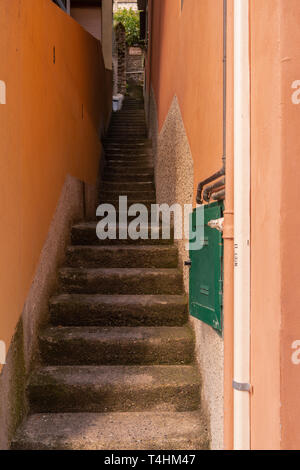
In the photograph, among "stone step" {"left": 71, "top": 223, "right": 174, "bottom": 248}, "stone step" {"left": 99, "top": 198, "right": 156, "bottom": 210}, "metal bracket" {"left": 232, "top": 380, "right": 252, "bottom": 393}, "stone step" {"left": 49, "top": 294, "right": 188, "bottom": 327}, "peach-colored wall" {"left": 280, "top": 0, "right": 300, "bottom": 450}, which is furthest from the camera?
"stone step" {"left": 99, "top": 198, "right": 156, "bottom": 210}

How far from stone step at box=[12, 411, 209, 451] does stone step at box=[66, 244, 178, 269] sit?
1.21 meters

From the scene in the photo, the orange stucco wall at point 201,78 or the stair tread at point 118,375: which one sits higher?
the orange stucco wall at point 201,78

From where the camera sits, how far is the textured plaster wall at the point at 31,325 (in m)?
1.84

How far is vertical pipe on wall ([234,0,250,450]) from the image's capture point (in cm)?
129

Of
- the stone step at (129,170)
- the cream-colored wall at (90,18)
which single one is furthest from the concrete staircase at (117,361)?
the cream-colored wall at (90,18)

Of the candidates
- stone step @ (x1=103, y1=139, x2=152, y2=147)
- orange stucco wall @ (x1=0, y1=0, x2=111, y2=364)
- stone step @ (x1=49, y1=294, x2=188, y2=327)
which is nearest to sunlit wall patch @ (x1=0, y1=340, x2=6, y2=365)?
orange stucco wall @ (x1=0, y1=0, x2=111, y2=364)

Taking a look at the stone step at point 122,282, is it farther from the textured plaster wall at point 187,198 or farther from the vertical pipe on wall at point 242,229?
the vertical pipe on wall at point 242,229

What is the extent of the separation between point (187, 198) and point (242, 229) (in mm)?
1281

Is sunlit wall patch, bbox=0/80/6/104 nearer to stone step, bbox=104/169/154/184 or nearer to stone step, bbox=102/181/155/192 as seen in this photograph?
stone step, bbox=102/181/155/192

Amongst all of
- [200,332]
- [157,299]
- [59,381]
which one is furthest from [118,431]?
[157,299]

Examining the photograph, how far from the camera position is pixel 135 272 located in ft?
9.38

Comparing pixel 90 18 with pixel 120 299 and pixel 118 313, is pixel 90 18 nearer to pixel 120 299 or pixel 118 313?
pixel 120 299

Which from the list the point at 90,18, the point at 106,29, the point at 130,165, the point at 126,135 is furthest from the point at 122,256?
the point at 90,18

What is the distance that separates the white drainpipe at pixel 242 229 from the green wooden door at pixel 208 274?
227 mm
